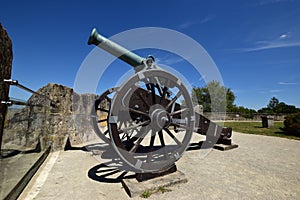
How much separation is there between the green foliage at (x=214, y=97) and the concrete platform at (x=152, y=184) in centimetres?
4086

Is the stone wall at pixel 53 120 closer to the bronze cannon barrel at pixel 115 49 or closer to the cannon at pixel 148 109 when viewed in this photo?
the cannon at pixel 148 109

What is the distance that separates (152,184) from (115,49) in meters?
3.21

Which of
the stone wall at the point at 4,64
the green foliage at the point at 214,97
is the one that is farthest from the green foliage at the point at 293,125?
the green foliage at the point at 214,97

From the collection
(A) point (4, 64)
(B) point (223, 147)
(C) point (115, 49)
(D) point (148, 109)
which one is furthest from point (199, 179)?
(A) point (4, 64)

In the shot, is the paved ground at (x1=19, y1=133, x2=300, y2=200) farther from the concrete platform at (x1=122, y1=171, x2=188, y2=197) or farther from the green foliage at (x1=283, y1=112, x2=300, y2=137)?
the green foliage at (x1=283, y1=112, x2=300, y2=137)

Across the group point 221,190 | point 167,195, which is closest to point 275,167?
point 221,190

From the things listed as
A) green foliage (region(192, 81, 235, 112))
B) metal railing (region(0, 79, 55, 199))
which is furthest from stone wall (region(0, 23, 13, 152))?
green foliage (region(192, 81, 235, 112))

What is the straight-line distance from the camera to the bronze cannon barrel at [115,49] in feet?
14.0

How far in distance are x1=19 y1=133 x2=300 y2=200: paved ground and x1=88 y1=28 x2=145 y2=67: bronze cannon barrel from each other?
8.87ft

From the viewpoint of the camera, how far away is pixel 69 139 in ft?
21.5

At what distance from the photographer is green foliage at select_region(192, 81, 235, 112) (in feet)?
145

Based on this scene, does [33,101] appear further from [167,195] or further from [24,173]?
[167,195]

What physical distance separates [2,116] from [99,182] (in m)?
2.04

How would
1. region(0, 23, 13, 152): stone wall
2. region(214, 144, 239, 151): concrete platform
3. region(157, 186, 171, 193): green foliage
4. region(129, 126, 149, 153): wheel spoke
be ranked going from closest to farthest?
region(0, 23, 13, 152): stone wall < region(157, 186, 171, 193): green foliage < region(129, 126, 149, 153): wheel spoke < region(214, 144, 239, 151): concrete platform
